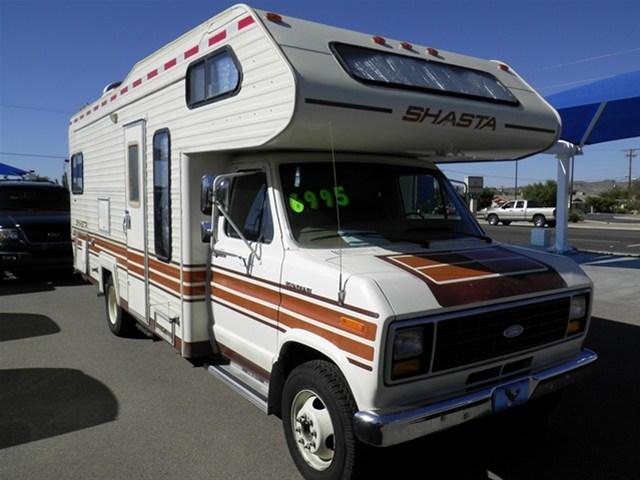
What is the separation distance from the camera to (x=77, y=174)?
27.1 feet

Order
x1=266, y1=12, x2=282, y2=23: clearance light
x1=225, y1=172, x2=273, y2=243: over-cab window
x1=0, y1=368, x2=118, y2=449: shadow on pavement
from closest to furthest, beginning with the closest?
x1=266, y1=12, x2=282, y2=23: clearance light, x1=225, y1=172, x2=273, y2=243: over-cab window, x1=0, y1=368, x2=118, y2=449: shadow on pavement

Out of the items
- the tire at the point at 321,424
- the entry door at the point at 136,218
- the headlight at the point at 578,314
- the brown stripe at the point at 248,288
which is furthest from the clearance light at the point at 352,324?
the entry door at the point at 136,218

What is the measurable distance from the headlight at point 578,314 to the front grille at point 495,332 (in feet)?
0.24

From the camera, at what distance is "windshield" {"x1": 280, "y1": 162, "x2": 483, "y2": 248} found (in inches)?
145

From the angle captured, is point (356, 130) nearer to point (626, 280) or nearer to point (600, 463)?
point (600, 463)

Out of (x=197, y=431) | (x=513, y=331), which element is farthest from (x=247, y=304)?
(x=513, y=331)

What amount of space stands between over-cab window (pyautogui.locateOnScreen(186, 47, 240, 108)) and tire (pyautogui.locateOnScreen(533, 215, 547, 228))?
34.1 metres

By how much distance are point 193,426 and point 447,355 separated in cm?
220

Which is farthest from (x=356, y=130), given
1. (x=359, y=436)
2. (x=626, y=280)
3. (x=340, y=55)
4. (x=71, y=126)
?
(x=626, y=280)

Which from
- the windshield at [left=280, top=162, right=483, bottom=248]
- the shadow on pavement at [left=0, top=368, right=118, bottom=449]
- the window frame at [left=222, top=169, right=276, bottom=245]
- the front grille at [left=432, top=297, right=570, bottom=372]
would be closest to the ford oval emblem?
the front grille at [left=432, top=297, right=570, bottom=372]

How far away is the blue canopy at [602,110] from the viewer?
1038cm

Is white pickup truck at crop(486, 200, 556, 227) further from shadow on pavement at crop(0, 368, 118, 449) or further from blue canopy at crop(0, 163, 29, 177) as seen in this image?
shadow on pavement at crop(0, 368, 118, 449)

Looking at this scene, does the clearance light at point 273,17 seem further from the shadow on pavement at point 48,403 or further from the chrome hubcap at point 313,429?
the shadow on pavement at point 48,403

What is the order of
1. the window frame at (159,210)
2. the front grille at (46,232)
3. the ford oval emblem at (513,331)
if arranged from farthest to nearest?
the front grille at (46,232) → the window frame at (159,210) → the ford oval emblem at (513,331)
